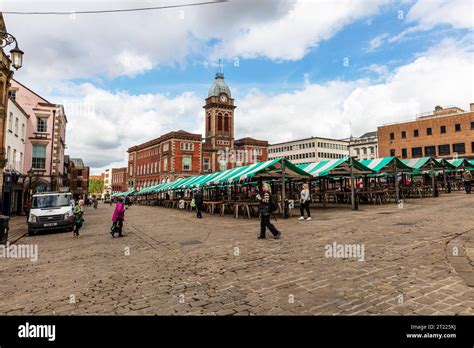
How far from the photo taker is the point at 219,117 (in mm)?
68438

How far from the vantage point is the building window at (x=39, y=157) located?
96.2 ft

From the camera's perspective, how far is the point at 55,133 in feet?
102

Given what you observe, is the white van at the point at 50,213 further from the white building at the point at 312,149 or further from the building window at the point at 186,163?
the white building at the point at 312,149

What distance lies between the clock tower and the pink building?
37766mm

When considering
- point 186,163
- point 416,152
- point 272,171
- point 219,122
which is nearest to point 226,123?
point 219,122

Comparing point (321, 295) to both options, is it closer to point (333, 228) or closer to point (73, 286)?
point (73, 286)

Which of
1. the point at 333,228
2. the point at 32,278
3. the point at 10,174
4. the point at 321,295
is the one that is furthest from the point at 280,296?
the point at 10,174

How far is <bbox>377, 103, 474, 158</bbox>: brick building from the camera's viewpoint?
45.7m

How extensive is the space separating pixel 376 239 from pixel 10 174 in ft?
79.9

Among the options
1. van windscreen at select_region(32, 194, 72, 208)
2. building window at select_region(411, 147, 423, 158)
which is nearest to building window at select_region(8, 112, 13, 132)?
van windscreen at select_region(32, 194, 72, 208)

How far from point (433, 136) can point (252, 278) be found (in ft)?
184

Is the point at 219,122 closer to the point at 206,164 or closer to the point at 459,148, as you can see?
the point at 206,164

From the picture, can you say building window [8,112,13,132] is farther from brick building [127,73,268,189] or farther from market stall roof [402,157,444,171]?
brick building [127,73,268,189]

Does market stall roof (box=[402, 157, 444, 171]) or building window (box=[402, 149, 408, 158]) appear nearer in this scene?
market stall roof (box=[402, 157, 444, 171])
